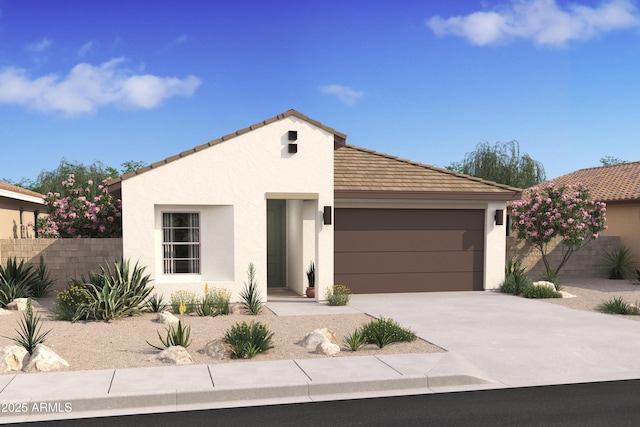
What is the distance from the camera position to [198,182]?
14.3 m

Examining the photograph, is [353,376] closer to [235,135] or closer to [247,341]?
[247,341]

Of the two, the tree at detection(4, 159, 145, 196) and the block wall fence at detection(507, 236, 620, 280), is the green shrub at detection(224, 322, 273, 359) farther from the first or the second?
the tree at detection(4, 159, 145, 196)

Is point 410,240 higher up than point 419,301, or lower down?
higher up

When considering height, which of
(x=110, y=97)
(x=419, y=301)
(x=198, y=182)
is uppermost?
(x=110, y=97)

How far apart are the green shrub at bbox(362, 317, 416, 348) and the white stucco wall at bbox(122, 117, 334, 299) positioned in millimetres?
5037

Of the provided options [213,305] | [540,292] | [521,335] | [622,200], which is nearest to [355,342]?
[521,335]

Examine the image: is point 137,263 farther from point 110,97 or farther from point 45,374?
point 110,97

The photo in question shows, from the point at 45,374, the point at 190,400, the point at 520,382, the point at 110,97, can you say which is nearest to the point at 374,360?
the point at 520,382

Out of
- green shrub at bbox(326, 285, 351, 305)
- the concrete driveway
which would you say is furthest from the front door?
the concrete driveway

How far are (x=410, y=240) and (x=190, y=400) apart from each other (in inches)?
424

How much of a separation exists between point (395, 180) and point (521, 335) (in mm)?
7101

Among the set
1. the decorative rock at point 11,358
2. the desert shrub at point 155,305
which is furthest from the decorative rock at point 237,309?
the decorative rock at point 11,358

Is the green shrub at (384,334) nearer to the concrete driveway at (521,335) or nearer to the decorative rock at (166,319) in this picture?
the concrete driveway at (521,335)

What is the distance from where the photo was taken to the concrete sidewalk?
22.5ft
